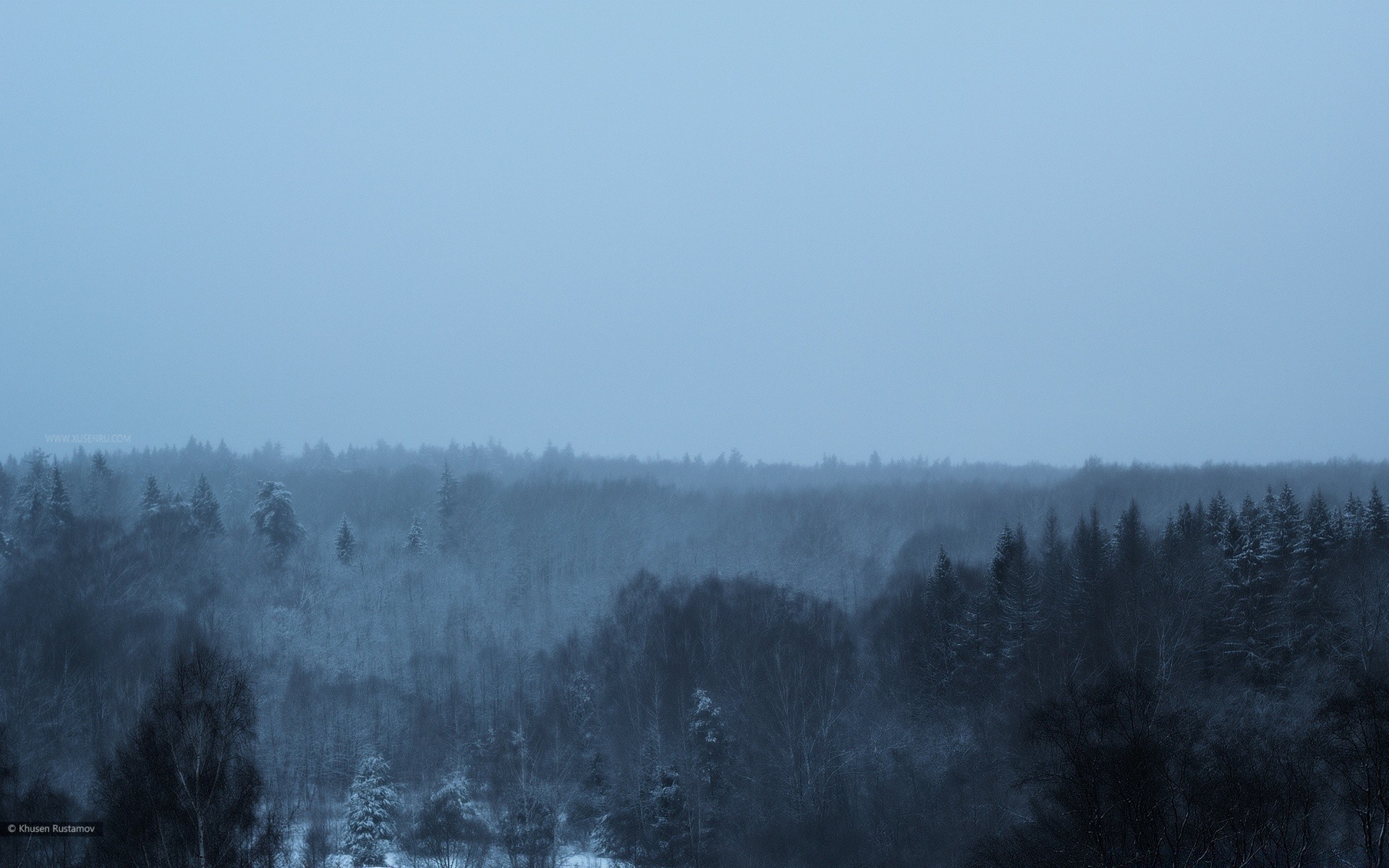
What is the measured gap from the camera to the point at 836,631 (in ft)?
166

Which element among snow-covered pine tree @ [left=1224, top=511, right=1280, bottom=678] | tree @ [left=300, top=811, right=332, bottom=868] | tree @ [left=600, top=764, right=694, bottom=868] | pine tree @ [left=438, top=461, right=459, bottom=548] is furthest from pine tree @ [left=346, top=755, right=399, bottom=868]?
pine tree @ [left=438, top=461, right=459, bottom=548]

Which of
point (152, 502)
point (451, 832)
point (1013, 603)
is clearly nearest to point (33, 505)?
point (152, 502)

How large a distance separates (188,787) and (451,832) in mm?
16423

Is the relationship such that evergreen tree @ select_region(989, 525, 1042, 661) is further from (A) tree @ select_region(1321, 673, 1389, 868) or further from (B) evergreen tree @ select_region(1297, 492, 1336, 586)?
(A) tree @ select_region(1321, 673, 1389, 868)

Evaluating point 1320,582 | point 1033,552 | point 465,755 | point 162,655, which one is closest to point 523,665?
point 465,755

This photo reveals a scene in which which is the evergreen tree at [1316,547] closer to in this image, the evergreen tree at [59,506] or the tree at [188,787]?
the tree at [188,787]

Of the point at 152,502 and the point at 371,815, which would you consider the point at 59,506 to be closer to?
the point at 152,502

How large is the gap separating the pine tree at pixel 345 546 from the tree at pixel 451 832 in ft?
132

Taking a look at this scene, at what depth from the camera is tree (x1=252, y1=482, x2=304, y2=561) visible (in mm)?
67750

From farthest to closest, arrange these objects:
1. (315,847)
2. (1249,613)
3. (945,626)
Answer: (945,626), (1249,613), (315,847)

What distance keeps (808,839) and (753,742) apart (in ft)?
21.4

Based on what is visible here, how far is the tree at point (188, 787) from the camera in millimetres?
17391

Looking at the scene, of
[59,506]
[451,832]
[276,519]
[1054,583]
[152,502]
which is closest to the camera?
[451,832]

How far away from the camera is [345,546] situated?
72812 mm
